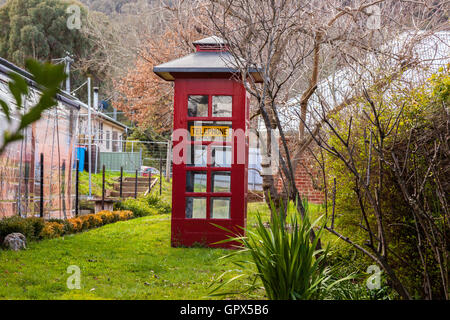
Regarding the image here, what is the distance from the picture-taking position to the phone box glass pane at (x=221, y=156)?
707 centimetres

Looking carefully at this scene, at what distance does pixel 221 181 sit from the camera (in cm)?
714

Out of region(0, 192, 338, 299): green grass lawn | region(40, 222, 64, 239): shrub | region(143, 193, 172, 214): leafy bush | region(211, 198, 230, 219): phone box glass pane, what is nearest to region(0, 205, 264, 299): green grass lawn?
region(0, 192, 338, 299): green grass lawn

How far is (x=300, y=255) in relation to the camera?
3.79 meters

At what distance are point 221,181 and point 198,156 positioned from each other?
0.48 m

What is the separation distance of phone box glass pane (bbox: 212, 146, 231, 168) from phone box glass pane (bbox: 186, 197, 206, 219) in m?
0.56

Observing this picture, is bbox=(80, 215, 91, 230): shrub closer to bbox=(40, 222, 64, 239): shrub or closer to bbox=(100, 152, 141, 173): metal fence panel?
bbox=(40, 222, 64, 239): shrub

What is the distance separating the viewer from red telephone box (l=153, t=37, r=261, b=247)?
703 centimetres
